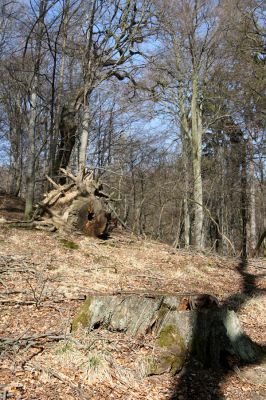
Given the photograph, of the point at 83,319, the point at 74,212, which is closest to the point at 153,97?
the point at 74,212

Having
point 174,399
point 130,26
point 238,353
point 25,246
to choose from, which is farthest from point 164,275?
point 130,26

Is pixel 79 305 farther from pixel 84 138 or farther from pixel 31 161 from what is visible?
pixel 84 138

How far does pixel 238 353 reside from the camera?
5.06 meters

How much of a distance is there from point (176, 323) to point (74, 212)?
6404 mm

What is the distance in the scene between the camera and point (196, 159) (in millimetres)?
16766

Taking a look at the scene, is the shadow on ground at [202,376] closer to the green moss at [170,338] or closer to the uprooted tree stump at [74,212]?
the green moss at [170,338]

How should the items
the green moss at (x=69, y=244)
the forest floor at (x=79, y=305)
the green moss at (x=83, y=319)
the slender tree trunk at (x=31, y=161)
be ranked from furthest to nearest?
the slender tree trunk at (x=31, y=161) → the green moss at (x=69, y=244) → the green moss at (x=83, y=319) → the forest floor at (x=79, y=305)

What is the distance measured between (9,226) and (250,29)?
36.5 feet

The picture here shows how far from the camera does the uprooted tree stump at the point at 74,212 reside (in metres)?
10.9

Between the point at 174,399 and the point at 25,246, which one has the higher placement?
the point at 25,246

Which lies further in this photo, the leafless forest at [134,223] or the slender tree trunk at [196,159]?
the slender tree trunk at [196,159]

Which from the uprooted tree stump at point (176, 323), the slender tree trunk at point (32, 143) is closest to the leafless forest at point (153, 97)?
the slender tree trunk at point (32, 143)

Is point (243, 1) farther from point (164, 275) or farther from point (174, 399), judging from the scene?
point (174, 399)

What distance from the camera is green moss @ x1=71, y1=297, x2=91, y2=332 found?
510cm
